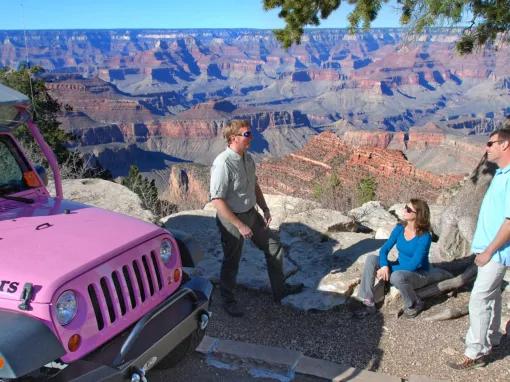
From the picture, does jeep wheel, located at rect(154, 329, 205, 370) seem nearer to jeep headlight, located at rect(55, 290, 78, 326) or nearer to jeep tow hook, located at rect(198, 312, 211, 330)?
jeep tow hook, located at rect(198, 312, 211, 330)

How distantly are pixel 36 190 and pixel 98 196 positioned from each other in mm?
4296

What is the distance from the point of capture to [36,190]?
15.2ft

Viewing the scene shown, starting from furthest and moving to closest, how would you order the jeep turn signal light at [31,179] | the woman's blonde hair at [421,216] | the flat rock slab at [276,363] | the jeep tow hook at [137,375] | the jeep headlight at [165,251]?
the woman's blonde hair at [421,216]
the jeep turn signal light at [31,179]
the flat rock slab at [276,363]
the jeep headlight at [165,251]
the jeep tow hook at [137,375]

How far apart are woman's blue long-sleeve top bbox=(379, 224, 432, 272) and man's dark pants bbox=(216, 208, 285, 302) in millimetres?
1044

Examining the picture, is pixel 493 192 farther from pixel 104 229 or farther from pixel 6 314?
pixel 6 314

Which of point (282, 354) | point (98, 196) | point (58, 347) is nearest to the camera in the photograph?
point (58, 347)

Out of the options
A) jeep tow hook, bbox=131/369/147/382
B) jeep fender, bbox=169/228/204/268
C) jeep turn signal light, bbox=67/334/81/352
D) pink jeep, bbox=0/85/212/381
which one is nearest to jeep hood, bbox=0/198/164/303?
pink jeep, bbox=0/85/212/381

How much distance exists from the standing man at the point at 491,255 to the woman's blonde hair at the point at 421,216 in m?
0.92

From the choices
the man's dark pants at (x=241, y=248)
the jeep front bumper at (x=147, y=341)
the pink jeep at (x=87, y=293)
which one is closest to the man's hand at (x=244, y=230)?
the man's dark pants at (x=241, y=248)

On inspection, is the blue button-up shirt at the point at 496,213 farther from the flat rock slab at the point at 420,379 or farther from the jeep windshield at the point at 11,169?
the jeep windshield at the point at 11,169

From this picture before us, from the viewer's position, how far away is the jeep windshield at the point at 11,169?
14.7ft

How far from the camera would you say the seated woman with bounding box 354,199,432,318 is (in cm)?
511

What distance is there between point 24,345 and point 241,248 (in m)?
2.77

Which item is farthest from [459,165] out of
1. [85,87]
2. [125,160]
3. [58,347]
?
[85,87]
